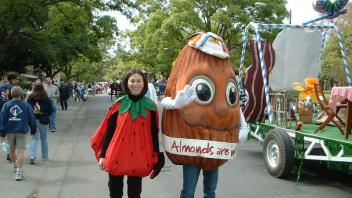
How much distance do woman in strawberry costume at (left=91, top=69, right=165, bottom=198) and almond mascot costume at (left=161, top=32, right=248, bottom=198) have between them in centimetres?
20

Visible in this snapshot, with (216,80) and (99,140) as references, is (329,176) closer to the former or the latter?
(216,80)

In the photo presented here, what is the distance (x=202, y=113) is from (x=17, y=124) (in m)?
3.90

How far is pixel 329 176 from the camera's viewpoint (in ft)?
25.2

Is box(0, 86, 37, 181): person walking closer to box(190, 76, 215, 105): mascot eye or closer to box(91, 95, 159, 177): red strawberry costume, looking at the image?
box(91, 95, 159, 177): red strawberry costume

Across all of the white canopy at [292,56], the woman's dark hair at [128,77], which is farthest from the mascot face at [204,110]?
the white canopy at [292,56]

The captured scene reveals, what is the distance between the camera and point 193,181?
4.34 m

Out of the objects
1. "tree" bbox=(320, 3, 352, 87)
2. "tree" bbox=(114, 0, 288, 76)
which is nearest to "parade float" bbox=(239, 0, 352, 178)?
"tree" bbox=(114, 0, 288, 76)

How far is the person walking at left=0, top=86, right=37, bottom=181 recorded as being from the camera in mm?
7117

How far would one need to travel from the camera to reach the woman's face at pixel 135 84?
4.08m

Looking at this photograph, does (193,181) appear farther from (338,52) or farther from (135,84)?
(338,52)

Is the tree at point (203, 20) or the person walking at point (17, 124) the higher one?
the tree at point (203, 20)

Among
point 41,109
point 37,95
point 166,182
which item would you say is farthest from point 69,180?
point 37,95

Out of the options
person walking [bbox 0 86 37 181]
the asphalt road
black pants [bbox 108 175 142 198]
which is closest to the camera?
black pants [bbox 108 175 142 198]

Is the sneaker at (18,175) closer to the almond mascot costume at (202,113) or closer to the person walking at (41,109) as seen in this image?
the person walking at (41,109)
